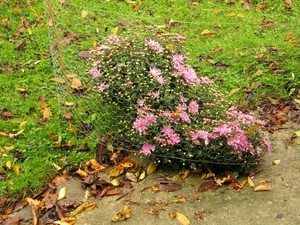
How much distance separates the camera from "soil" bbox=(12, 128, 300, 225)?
295cm

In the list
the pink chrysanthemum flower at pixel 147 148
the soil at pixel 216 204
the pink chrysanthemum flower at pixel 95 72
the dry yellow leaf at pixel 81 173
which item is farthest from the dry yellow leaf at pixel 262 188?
the pink chrysanthemum flower at pixel 95 72

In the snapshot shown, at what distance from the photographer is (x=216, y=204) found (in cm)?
306

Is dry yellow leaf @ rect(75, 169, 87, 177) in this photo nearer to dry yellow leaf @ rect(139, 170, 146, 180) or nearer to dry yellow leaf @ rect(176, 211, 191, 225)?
dry yellow leaf @ rect(139, 170, 146, 180)

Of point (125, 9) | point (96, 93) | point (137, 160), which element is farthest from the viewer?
point (125, 9)

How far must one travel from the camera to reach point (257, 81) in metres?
4.54

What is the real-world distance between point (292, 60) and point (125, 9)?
234 centimetres

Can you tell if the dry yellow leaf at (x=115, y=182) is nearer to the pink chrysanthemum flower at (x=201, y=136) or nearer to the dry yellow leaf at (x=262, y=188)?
the pink chrysanthemum flower at (x=201, y=136)

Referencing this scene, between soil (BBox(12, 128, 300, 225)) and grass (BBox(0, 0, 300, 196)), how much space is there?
581 mm

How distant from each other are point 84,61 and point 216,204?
224 cm

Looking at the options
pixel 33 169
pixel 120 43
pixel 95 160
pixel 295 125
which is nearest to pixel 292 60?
pixel 295 125

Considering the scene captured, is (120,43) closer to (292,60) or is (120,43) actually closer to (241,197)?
(241,197)

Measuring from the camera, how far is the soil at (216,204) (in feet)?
9.67

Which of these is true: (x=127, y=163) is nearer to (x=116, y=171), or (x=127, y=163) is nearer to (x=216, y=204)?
(x=116, y=171)

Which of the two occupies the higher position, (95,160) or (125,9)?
(125,9)
